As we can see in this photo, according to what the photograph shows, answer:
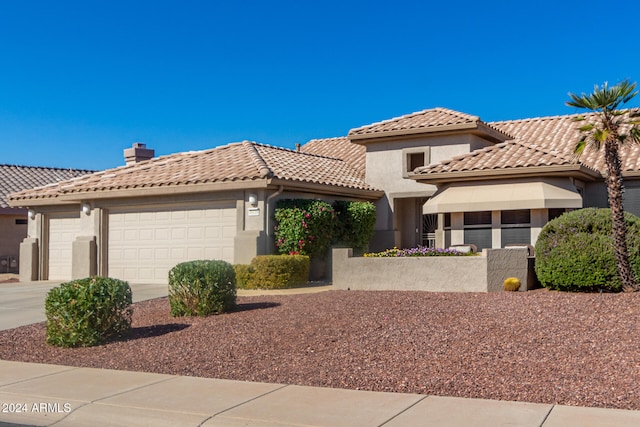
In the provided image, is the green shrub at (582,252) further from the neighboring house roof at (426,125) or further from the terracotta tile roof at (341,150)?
the terracotta tile roof at (341,150)

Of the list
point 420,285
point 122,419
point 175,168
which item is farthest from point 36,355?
point 175,168

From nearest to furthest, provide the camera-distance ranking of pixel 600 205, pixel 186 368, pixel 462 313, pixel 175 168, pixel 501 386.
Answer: pixel 501 386 < pixel 186 368 < pixel 462 313 < pixel 600 205 < pixel 175 168

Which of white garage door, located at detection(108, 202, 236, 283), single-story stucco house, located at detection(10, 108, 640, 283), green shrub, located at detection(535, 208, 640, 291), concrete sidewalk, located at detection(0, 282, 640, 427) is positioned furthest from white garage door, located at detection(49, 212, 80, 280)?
green shrub, located at detection(535, 208, 640, 291)

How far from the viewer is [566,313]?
1180 centimetres

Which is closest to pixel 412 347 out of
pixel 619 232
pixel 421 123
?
pixel 619 232

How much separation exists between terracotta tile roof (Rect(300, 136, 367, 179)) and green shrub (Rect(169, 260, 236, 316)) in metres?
13.4

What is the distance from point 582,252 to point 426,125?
10413mm

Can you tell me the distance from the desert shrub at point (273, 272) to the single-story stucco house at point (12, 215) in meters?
16.9

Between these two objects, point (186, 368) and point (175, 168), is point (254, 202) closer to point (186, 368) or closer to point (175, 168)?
point (175, 168)

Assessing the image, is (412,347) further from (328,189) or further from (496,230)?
(328,189)

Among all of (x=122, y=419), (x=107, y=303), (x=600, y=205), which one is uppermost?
(x=600, y=205)

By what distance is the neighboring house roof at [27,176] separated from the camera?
34.4 metres

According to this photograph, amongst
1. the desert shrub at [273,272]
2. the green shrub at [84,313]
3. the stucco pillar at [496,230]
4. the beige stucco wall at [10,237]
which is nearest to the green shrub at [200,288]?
the green shrub at [84,313]

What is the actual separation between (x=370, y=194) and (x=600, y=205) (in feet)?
23.8
